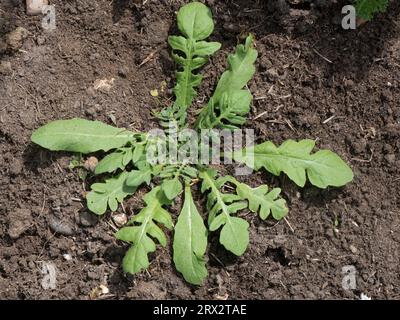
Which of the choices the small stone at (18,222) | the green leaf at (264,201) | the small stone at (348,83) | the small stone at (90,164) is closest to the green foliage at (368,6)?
the small stone at (348,83)

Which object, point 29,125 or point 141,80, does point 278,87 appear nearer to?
point 141,80

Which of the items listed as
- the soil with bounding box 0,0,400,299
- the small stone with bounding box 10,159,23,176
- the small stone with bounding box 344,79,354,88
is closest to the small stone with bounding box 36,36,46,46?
the soil with bounding box 0,0,400,299

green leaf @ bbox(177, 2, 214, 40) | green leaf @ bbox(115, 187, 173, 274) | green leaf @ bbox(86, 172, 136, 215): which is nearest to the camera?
green leaf @ bbox(115, 187, 173, 274)

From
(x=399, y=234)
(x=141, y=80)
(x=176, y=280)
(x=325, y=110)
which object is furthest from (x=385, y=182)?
(x=141, y=80)

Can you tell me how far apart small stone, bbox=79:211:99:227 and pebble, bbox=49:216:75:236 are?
0.07 metres

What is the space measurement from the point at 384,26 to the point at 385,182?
0.89 meters

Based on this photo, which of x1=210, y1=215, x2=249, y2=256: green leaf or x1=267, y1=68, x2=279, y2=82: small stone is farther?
x1=267, y1=68, x2=279, y2=82: small stone

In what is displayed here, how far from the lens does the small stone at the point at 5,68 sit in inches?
142

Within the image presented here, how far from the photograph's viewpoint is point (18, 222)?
3.46 meters

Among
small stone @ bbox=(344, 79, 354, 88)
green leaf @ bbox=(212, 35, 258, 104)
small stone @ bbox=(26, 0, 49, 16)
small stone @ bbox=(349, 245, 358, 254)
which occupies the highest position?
small stone @ bbox=(26, 0, 49, 16)

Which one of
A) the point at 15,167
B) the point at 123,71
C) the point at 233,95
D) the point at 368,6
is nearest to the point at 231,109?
the point at 233,95

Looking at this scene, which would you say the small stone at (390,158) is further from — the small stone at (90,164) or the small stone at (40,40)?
the small stone at (40,40)

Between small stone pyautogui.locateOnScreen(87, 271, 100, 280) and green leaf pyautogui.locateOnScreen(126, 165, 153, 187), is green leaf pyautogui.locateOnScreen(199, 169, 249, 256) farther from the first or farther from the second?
small stone pyautogui.locateOnScreen(87, 271, 100, 280)

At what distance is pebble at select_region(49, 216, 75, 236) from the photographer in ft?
11.4
